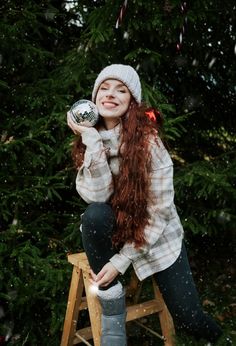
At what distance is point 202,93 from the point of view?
160 inches

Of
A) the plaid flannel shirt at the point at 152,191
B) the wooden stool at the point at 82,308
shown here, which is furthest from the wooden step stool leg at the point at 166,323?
the plaid flannel shirt at the point at 152,191

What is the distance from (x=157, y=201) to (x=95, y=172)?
33 cm

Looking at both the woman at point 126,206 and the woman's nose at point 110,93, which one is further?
the woman's nose at point 110,93

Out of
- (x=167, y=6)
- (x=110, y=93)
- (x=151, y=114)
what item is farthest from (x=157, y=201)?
(x=167, y=6)

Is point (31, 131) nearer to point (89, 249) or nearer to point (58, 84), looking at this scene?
point (58, 84)

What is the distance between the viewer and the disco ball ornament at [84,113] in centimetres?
212

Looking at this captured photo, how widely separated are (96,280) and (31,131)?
1.36m

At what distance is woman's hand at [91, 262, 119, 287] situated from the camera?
2.01 m

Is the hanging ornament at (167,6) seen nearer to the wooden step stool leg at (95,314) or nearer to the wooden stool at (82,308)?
the wooden stool at (82,308)

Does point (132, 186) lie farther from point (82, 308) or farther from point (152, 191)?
point (82, 308)

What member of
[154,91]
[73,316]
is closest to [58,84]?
[154,91]

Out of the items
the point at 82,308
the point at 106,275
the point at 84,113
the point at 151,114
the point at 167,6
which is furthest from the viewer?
the point at 167,6

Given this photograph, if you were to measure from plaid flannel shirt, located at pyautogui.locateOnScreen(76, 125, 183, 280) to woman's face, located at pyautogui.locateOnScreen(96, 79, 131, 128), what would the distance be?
87 mm

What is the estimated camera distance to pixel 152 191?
210 centimetres
